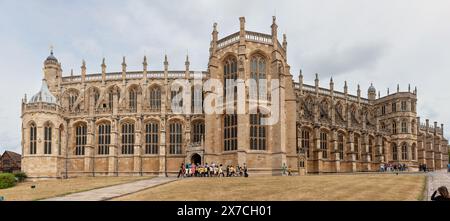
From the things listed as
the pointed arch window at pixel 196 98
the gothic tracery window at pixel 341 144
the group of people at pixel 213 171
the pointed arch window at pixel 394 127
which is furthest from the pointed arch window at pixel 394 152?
the group of people at pixel 213 171

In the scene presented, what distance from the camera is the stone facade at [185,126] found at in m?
41.5

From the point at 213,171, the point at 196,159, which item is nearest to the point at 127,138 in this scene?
the point at 196,159

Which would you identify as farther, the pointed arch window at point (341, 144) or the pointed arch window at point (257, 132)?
the pointed arch window at point (341, 144)

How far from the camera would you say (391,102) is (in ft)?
238

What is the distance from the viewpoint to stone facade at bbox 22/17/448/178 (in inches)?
1635

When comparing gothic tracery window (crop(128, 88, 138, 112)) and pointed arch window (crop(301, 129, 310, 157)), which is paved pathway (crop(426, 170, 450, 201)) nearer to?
pointed arch window (crop(301, 129, 310, 157))

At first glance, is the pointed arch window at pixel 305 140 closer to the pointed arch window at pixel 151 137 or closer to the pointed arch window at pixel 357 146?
the pointed arch window at pixel 357 146

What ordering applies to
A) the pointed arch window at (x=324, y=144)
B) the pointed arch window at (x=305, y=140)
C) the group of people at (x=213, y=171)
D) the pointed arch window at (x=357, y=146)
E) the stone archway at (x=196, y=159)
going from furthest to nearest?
the pointed arch window at (x=357, y=146), the pointed arch window at (x=324, y=144), the pointed arch window at (x=305, y=140), the stone archway at (x=196, y=159), the group of people at (x=213, y=171)

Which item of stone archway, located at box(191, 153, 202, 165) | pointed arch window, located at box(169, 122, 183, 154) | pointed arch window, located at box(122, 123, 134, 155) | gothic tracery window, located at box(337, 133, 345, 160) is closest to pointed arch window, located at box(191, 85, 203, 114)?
pointed arch window, located at box(169, 122, 183, 154)
